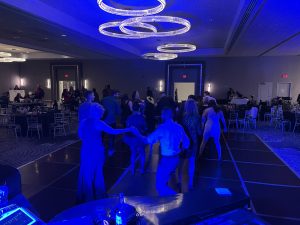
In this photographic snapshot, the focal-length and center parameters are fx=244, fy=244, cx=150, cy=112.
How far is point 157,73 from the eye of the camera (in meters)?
17.0

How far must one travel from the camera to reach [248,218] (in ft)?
6.05

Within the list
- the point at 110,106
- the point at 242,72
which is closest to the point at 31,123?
the point at 110,106

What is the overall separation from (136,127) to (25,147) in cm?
426

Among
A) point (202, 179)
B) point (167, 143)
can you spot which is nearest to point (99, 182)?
point (167, 143)

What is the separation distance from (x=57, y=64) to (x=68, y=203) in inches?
651

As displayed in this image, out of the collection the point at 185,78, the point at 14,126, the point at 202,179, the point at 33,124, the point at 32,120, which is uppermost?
the point at 185,78

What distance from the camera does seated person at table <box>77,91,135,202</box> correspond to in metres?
3.20

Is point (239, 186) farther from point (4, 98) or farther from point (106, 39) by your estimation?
point (4, 98)

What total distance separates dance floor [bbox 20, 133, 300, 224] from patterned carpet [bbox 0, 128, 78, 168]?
38cm

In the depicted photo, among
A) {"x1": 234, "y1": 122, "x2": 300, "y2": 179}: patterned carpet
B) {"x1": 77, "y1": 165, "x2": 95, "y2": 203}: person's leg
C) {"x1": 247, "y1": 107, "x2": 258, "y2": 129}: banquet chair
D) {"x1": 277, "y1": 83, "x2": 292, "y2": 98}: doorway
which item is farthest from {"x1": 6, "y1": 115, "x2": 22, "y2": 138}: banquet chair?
{"x1": 277, "y1": 83, "x2": 292, "y2": 98}: doorway

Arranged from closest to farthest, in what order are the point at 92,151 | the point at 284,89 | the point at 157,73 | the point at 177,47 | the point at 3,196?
the point at 3,196 → the point at 92,151 → the point at 177,47 → the point at 284,89 → the point at 157,73

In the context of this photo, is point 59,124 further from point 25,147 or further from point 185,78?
point 185,78

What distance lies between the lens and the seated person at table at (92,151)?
320 centimetres

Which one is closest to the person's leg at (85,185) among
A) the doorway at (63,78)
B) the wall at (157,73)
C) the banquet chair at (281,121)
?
the banquet chair at (281,121)
